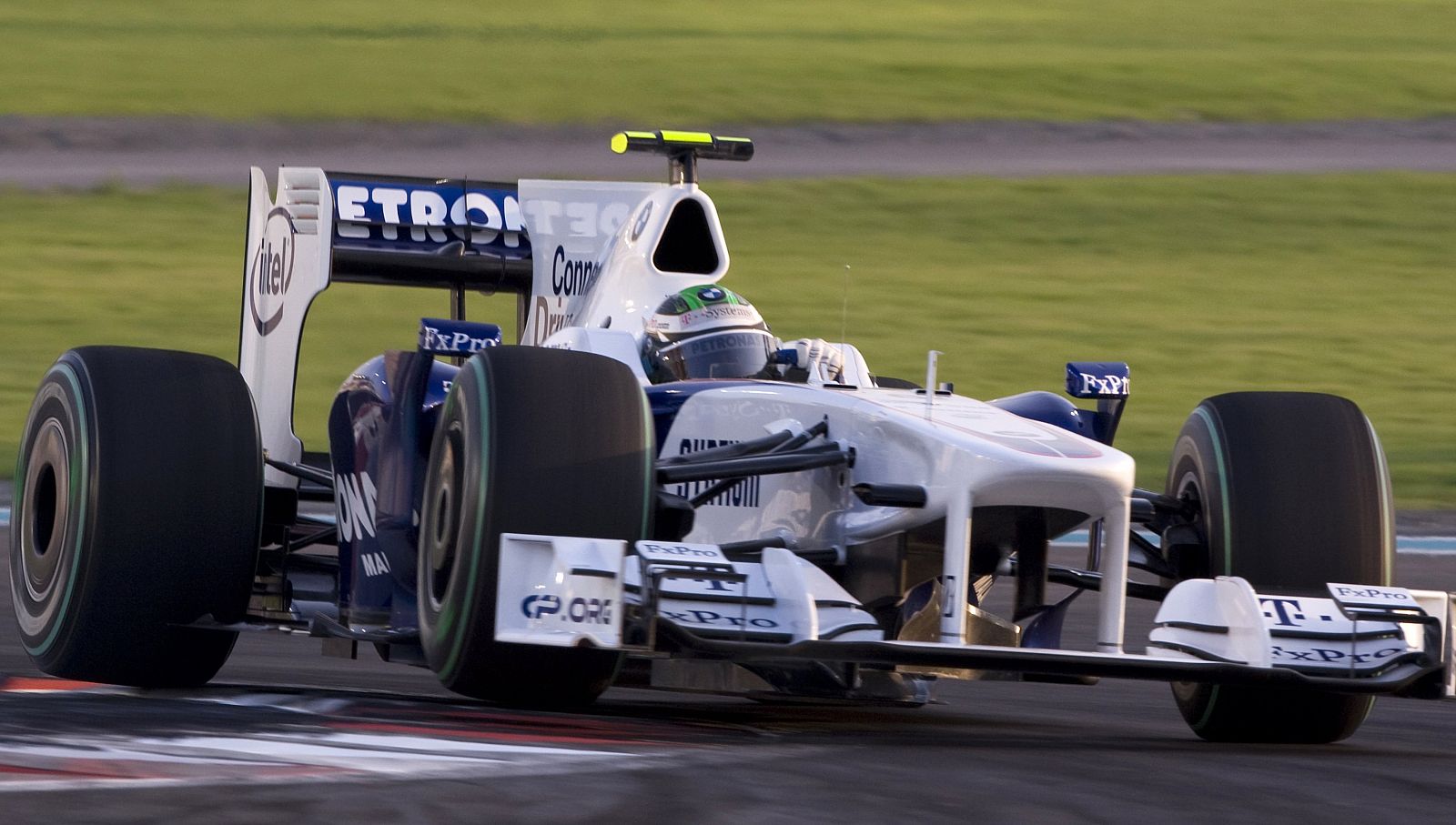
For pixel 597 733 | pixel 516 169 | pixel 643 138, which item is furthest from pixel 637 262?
pixel 516 169

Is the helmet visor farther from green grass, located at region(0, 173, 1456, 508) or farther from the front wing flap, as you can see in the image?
green grass, located at region(0, 173, 1456, 508)

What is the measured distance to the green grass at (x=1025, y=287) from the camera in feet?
56.1

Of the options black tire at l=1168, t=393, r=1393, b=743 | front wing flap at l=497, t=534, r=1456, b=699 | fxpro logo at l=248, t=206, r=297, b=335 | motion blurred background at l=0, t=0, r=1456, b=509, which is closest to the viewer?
front wing flap at l=497, t=534, r=1456, b=699

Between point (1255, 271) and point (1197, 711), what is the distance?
53.1ft

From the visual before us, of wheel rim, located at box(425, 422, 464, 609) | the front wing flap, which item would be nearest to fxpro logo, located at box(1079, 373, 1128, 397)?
the front wing flap

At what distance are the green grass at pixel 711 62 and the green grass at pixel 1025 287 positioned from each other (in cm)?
473

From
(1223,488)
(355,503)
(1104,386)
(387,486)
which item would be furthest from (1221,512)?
(355,503)

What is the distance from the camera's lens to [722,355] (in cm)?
677

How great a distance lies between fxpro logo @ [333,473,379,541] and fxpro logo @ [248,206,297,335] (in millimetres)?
1254

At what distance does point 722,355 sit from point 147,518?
1787 mm

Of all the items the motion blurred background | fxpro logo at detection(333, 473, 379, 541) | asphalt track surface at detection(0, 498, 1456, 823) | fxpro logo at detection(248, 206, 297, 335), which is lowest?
asphalt track surface at detection(0, 498, 1456, 823)

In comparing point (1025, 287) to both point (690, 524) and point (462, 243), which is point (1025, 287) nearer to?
point (462, 243)

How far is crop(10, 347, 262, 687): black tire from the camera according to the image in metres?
6.51

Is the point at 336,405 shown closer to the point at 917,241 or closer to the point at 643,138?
the point at 643,138
